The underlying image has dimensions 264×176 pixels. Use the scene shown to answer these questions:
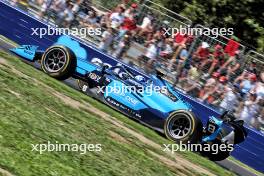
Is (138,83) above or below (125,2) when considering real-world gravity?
below

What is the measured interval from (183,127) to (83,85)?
9.71 ft

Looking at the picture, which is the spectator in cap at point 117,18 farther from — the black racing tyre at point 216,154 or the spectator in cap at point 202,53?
the black racing tyre at point 216,154

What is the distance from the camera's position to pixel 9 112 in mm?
8773

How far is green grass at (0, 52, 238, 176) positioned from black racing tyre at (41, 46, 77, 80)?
105cm

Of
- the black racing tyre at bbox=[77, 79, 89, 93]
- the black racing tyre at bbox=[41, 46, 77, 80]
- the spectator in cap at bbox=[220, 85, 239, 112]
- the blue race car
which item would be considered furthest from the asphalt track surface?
the spectator in cap at bbox=[220, 85, 239, 112]

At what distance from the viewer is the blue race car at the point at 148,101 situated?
43.9 feet

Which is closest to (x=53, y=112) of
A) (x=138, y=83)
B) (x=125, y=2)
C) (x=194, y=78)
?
(x=138, y=83)

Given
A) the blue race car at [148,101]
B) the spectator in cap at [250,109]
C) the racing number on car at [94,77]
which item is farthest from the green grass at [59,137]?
the spectator in cap at [250,109]

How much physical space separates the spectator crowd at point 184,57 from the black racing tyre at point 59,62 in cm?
322

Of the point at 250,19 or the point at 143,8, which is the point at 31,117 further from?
the point at 250,19

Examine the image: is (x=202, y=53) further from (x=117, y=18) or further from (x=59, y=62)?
(x=59, y=62)

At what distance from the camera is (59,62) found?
14633mm

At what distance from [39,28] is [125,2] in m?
3.03

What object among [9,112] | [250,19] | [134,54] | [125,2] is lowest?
A: [9,112]
